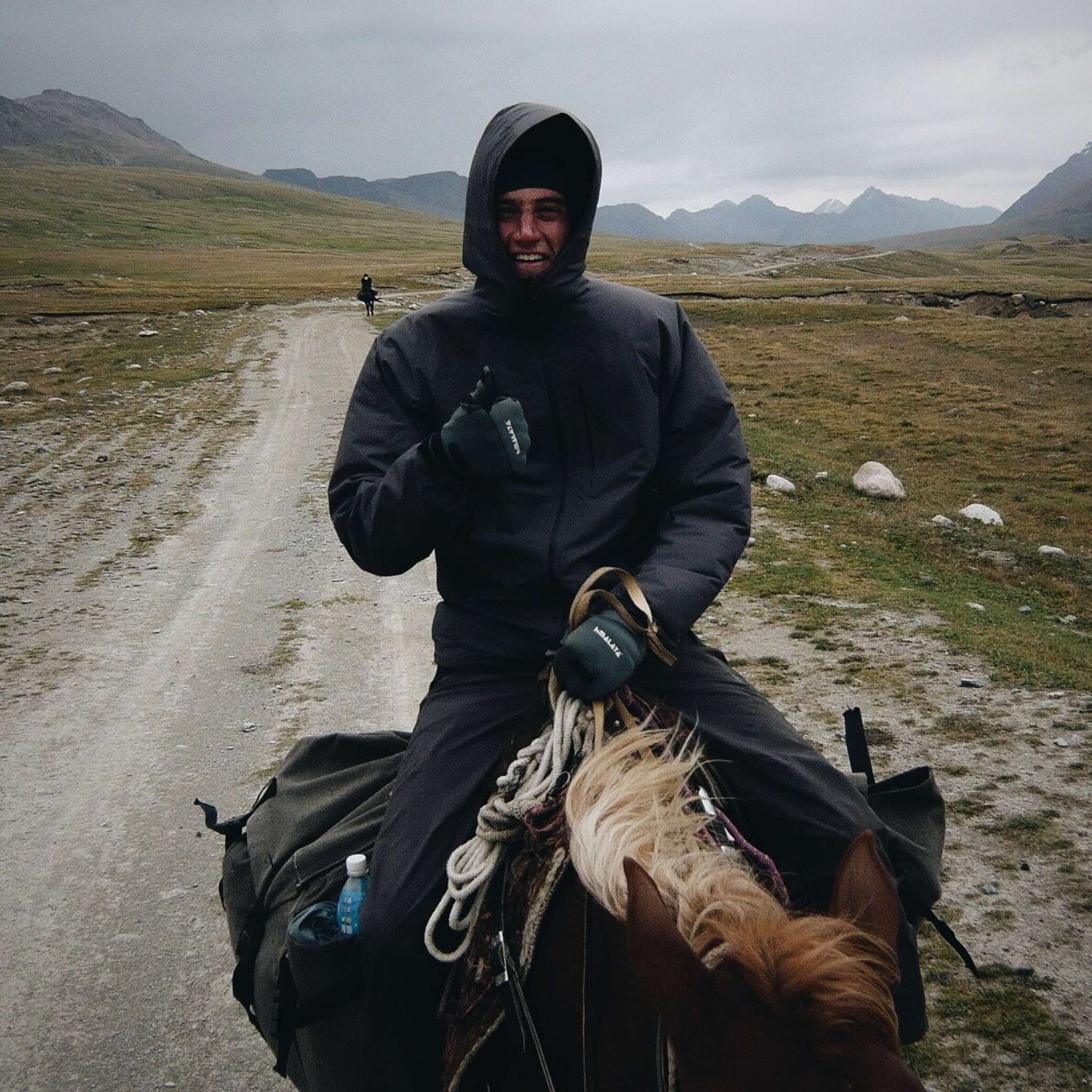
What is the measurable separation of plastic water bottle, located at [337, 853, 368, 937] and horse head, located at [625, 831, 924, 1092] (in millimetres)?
1021

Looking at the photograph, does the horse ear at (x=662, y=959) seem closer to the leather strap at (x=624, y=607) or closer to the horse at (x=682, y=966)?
the horse at (x=682, y=966)

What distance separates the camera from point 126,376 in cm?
1862

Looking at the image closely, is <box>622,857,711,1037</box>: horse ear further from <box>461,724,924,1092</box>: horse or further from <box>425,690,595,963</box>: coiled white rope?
<box>425,690,595,963</box>: coiled white rope

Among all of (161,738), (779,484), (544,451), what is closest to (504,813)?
(544,451)

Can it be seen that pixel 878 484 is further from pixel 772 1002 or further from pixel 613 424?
pixel 772 1002

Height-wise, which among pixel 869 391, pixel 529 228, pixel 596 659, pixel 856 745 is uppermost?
pixel 529 228

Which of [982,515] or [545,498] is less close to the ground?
[545,498]

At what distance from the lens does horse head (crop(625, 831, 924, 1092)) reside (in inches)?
47.8

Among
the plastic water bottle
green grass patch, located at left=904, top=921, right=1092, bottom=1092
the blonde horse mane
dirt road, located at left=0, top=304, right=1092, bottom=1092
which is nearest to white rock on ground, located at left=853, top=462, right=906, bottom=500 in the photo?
dirt road, located at left=0, top=304, right=1092, bottom=1092

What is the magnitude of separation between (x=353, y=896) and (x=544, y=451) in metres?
1.37

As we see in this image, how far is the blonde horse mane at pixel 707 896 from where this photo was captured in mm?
1247

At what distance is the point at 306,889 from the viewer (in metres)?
2.32

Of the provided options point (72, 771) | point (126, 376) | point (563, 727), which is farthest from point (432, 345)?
point (126, 376)

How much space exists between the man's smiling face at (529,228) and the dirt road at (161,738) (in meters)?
2.96
